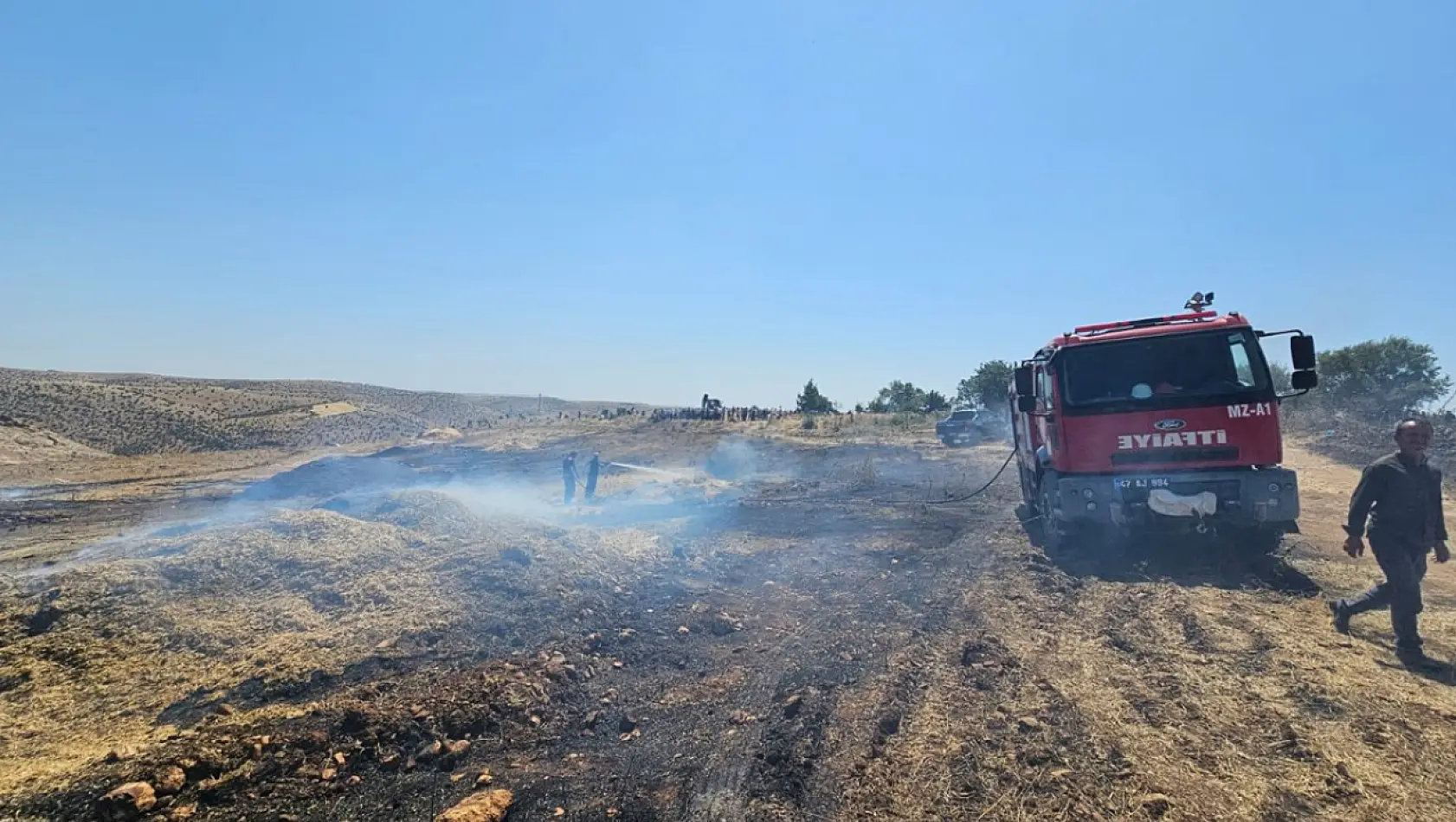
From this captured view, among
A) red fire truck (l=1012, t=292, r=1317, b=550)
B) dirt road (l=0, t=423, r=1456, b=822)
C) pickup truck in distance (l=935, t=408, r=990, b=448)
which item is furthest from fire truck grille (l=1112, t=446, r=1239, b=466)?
pickup truck in distance (l=935, t=408, r=990, b=448)

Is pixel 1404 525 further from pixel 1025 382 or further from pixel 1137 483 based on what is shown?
pixel 1025 382

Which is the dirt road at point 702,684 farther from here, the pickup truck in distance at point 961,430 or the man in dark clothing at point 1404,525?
the pickup truck in distance at point 961,430

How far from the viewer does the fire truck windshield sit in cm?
762

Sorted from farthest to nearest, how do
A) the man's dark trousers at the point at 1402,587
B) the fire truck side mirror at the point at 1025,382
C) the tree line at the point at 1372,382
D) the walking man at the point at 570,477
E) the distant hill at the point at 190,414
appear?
the distant hill at the point at 190,414
the tree line at the point at 1372,382
the walking man at the point at 570,477
the fire truck side mirror at the point at 1025,382
the man's dark trousers at the point at 1402,587

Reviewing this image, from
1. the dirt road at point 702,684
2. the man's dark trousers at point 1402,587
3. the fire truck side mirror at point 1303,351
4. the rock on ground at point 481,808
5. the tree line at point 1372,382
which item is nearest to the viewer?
the rock on ground at point 481,808

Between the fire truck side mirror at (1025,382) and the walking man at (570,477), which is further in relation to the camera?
the walking man at (570,477)

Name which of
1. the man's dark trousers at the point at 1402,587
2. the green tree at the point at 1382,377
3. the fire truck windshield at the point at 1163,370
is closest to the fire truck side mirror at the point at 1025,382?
the fire truck windshield at the point at 1163,370

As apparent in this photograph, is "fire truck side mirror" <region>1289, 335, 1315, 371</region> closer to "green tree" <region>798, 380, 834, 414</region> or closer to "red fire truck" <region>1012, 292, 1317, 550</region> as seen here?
"red fire truck" <region>1012, 292, 1317, 550</region>

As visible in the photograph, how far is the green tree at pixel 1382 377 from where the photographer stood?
27.7 metres

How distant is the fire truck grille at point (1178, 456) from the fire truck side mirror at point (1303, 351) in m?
1.09

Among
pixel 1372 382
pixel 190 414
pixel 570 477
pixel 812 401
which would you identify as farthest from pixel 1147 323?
pixel 190 414

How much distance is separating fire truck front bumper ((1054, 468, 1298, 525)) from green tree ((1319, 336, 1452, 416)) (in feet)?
88.2

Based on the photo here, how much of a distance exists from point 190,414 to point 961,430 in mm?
53194

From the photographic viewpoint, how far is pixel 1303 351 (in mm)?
7207
